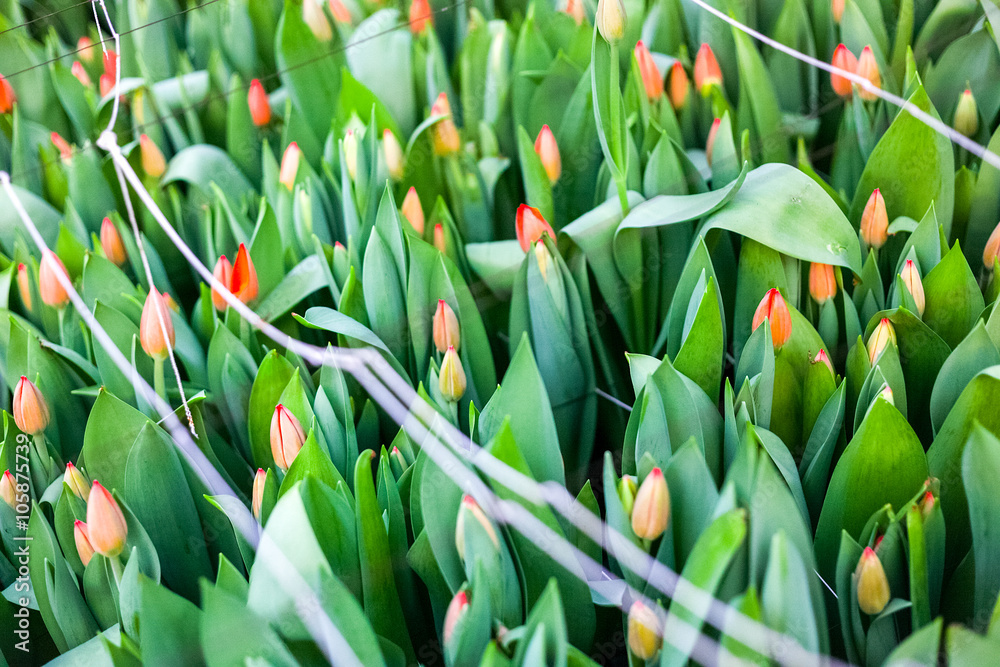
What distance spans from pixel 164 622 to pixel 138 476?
0.50 feet

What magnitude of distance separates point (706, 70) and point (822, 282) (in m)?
0.34

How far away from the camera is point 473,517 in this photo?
1.58ft

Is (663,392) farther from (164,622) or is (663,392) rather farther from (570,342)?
(164,622)

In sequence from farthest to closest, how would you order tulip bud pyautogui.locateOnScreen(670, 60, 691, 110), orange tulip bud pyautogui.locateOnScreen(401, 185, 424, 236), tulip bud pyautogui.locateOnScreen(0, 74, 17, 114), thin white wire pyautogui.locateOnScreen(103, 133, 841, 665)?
tulip bud pyautogui.locateOnScreen(0, 74, 17, 114) < tulip bud pyautogui.locateOnScreen(670, 60, 691, 110) < orange tulip bud pyautogui.locateOnScreen(401, 185, 424, 236) < thin white wire pyautogui.locateOnScreen(103, 133, 841, 665)

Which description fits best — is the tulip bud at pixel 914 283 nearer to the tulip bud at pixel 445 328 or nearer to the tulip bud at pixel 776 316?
the tulip bud at pixel 776 316

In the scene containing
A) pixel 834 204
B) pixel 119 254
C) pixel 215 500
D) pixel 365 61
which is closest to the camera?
pixel 215 500

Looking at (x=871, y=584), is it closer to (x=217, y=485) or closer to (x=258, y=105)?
(x=217, y=485)

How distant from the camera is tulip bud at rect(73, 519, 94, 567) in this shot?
554 millimetres

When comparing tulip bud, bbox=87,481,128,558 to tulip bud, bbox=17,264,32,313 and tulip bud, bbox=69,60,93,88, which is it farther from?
tulip bud, bbox=69,60,93,88

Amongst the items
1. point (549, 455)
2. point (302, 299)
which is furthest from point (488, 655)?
point (302, 299)

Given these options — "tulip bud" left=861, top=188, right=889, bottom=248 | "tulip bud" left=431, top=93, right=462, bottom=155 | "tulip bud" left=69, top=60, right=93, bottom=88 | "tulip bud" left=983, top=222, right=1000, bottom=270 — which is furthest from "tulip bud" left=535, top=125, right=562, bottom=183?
"tulip bud" left=69, top=60, right=93, bottom=88

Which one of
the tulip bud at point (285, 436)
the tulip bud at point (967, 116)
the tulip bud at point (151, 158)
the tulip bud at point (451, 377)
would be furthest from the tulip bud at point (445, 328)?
the tulip bud at point (967, 116)

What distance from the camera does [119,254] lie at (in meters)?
0.83

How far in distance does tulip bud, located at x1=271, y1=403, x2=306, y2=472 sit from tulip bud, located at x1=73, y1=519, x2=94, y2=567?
0.46ft
